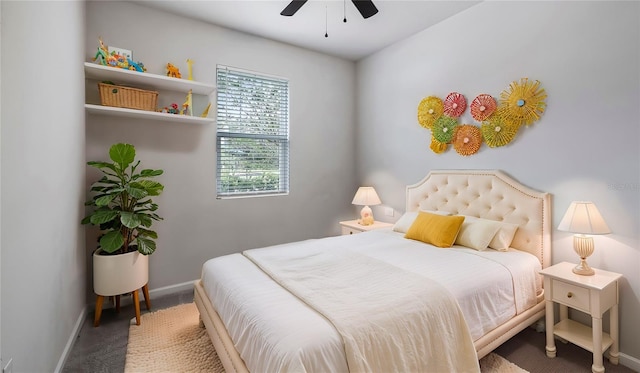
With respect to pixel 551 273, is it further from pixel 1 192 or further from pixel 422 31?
pixel 1 192

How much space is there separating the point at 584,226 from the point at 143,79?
11.9ft

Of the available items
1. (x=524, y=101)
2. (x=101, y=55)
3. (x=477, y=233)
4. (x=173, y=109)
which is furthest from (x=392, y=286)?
(x=101, y=55)

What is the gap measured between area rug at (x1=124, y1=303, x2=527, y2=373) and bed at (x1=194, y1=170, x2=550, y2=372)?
0.61ft

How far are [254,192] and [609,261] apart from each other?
325 cm

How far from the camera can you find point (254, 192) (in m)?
3.59

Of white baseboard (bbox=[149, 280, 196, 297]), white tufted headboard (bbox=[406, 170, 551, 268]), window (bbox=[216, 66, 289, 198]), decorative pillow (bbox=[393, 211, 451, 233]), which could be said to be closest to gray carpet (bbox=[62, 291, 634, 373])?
white baseboard (bbox=[149, 280, 196, 297])

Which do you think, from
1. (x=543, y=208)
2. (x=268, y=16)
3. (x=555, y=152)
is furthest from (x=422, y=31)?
(x=543, y=208)

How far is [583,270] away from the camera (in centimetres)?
200

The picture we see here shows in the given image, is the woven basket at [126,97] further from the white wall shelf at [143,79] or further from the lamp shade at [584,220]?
the lamp shade at [584,220]

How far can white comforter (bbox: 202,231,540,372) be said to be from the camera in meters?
1.23

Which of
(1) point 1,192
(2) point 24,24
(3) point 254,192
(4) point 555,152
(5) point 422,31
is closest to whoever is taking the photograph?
(1) point 1,192

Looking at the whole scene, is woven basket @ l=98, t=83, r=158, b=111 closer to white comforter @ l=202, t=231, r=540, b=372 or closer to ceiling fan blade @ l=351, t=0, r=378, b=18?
white comforter @ l=202, t=231, r=540, b=372

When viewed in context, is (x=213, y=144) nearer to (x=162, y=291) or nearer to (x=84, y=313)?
(x=162, y=291)

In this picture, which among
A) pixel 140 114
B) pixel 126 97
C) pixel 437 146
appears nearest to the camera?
pixel 126 97
